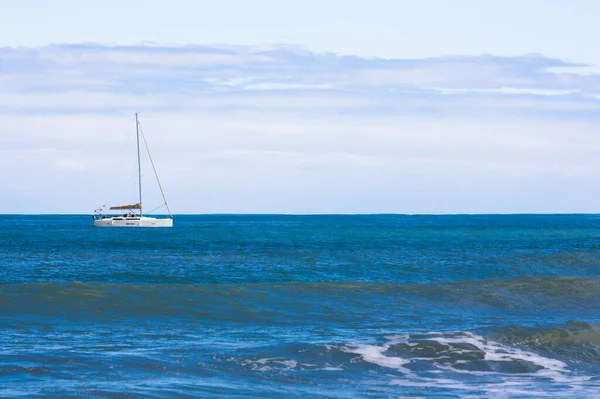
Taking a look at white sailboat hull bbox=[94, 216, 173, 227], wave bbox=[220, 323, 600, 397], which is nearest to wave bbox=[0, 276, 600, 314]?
wave bbox=[220, 323, 600, 397]

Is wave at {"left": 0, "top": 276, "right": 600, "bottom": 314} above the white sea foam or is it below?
above

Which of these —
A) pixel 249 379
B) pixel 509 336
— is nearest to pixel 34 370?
pixel 249 379

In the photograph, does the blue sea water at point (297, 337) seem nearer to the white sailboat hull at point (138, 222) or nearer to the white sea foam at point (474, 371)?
the white sea foam at point (474, 371)

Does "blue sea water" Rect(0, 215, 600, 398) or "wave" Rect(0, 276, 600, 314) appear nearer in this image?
"blue sea water" Rect(0, 215, 600, 398)

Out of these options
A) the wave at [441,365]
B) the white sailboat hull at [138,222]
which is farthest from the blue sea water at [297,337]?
the white sailboat hull at [138,222]

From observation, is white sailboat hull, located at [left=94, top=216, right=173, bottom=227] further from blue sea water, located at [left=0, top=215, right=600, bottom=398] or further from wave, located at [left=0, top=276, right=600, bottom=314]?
wave, located at [left=0, top=276, right=600, bottom=314]

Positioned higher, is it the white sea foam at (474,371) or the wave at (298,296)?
the wave at (298,296)

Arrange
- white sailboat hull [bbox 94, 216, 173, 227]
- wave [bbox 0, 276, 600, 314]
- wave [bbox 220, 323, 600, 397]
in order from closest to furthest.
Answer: wave [bbox 220, 323, 600, 397], wave [bbox 0, 276, 600, 314], white sailboat hull [bbox 94, 216, 173, 227]

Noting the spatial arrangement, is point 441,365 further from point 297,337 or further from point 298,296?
point 298,296

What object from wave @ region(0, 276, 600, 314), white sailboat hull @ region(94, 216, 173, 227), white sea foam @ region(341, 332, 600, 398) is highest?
white sailboat hull @ region(94, 216, 173, 227)

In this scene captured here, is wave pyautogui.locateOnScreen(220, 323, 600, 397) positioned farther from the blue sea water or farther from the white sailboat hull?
the white sailboat hull

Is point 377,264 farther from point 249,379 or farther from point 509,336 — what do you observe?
point 249,379

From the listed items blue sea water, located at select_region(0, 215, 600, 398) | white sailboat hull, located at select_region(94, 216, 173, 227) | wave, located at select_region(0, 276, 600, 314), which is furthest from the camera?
white sailboat hull, located at select_region(94, 216, 173, 227)

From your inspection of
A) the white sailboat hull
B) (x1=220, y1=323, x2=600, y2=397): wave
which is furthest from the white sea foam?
the white sailboat hull
